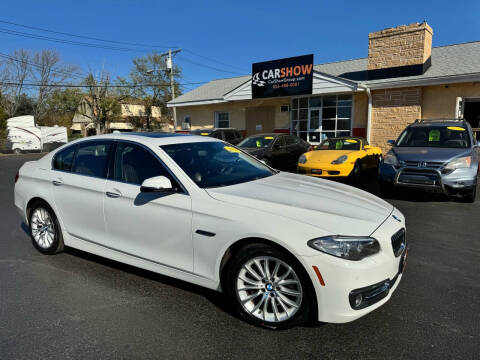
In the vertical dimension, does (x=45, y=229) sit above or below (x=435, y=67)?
below

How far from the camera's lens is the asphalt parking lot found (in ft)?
8.38

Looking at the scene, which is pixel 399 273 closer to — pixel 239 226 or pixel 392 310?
pixel 392 310

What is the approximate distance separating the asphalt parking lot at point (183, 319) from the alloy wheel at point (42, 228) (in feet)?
0.73

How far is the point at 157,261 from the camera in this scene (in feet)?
10.8

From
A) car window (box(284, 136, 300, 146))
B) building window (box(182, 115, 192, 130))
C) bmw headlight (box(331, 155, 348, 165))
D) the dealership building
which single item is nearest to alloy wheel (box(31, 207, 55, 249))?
bmw headlight (box(331, 155, 348, 165))

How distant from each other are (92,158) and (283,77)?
42.4 ft

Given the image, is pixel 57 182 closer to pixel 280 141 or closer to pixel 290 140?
pixel 280 141

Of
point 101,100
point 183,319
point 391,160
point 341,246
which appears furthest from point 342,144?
point 101,100

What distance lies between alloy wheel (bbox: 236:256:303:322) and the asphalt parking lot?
0.52ft

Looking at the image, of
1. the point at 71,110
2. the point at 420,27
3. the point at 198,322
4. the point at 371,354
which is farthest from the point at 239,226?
the point at 71,110

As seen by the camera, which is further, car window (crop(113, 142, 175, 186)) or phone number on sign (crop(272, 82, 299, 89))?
phone number on sign (crop(272, 82, 299, 89))

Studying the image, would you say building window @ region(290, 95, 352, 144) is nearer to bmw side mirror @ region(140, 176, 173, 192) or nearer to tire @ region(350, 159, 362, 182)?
tire @ region(350, 159, 362, 182)

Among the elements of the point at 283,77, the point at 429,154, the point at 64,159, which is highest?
the point at 283,77

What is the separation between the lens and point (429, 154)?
23.2 feet
